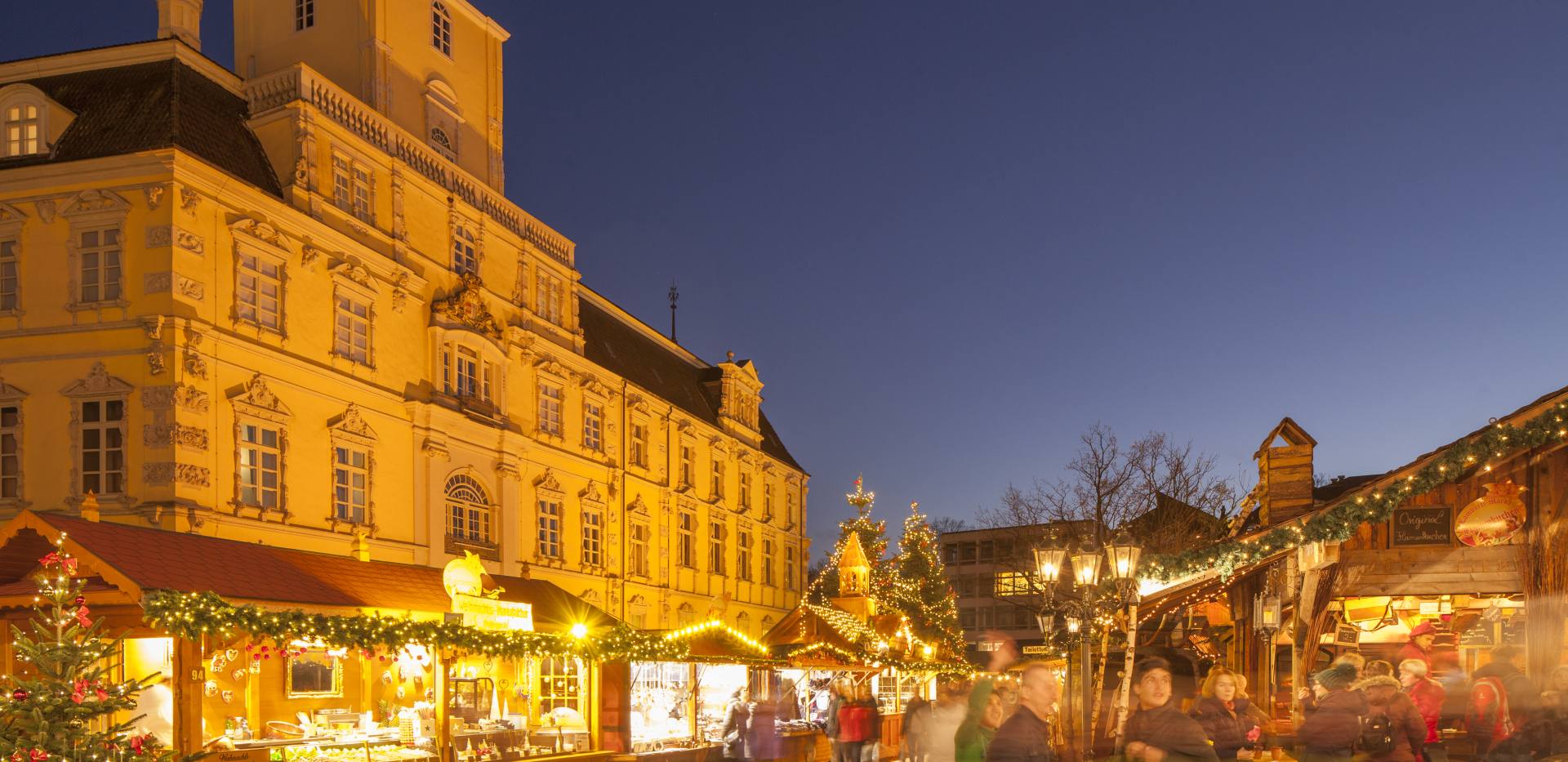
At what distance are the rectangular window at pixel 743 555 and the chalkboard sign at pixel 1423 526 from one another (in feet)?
106

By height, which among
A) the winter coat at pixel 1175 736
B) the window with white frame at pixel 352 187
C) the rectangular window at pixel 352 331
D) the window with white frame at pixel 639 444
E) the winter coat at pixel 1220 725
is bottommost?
the winter coat at pixel 1220 725

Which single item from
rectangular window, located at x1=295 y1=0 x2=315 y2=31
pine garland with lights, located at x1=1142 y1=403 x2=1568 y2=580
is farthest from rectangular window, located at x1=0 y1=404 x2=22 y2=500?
pine garland with lights, located at x1=1142 y1=403 x2=1568 y2=580

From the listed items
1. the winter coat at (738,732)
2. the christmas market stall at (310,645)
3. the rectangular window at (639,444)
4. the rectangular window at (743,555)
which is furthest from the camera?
Answer: the rectangular window at (743,555)

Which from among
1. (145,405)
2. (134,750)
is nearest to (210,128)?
(145,405)

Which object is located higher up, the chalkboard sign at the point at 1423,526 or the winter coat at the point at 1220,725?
the chalkboard sign at the point at 1423,526

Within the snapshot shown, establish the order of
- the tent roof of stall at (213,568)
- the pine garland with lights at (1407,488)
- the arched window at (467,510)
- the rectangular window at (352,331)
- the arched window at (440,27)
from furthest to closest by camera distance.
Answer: the arched window at (440,27) → the arched window at (467,510) → the rectangular window at (352,331) → the pine garland with lights at (1407,488) → the tent roof of stall at (213,568)

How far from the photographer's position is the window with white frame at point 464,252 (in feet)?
96.9

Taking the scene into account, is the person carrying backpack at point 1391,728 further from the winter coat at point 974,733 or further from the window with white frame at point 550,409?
the window with white frame at point 550,409

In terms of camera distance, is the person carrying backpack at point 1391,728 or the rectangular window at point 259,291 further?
the rectangular window at point 259,291

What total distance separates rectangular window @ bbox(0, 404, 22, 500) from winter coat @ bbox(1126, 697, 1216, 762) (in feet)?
64.8

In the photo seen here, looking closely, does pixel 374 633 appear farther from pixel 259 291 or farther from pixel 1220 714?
pixel 259 291

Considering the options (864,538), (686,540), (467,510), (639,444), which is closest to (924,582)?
(864,538)

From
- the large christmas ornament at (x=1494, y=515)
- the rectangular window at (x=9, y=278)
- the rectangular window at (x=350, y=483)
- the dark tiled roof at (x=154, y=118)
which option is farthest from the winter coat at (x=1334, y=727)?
the rectangular window at (x=9, y=278)

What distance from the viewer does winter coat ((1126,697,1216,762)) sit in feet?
27.3
